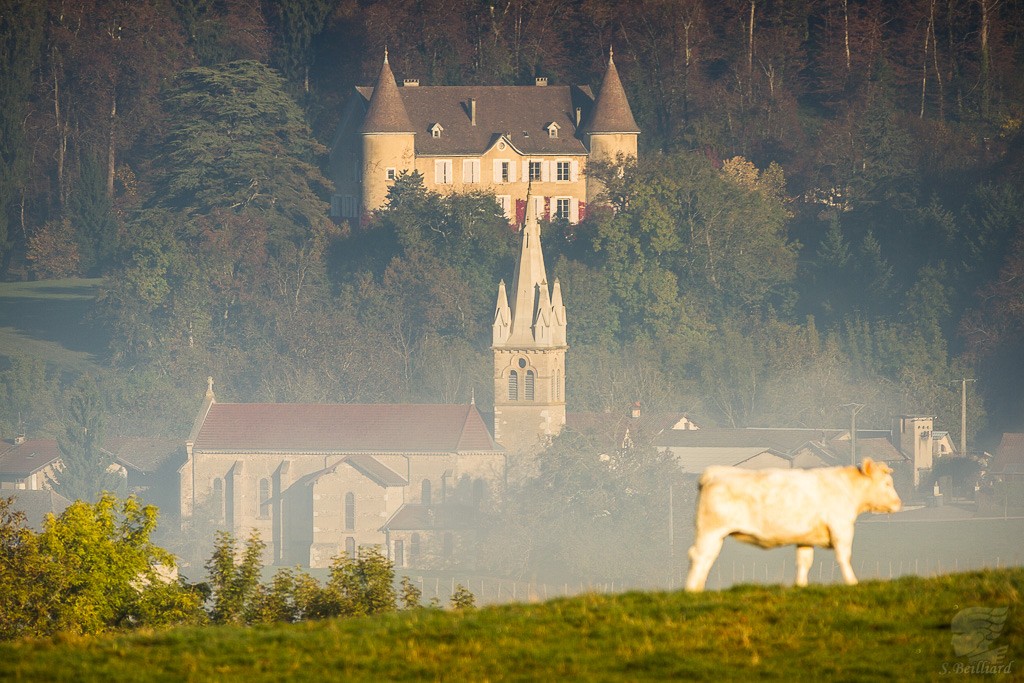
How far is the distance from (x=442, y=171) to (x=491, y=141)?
278 cm

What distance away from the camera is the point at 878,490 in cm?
1970

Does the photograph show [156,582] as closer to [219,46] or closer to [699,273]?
[699,273]

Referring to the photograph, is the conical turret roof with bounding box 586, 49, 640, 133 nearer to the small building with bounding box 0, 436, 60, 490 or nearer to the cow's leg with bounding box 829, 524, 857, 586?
the small building with bounding box 0, 436, 60, 490

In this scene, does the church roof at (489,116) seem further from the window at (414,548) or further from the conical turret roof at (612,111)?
the window at (414,548)

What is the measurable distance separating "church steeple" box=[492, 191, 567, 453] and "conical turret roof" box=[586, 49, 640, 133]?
84.3ft

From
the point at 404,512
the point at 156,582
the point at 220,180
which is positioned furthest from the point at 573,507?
the point at 156,582

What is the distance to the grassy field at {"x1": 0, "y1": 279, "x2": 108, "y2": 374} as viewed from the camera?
4584 inches

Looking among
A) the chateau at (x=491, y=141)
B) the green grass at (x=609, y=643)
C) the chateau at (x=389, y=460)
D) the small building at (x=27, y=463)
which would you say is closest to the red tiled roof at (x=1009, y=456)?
the chateau at (x=389, y=460)

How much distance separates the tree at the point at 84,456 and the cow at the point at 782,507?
8017cm

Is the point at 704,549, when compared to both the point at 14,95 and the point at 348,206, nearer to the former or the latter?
the point at 348,206

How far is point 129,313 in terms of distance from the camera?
11494 cm


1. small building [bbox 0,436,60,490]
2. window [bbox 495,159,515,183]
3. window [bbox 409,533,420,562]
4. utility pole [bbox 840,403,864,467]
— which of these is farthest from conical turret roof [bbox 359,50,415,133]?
window [bbox 409,533,420,562]

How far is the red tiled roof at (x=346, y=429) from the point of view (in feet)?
305

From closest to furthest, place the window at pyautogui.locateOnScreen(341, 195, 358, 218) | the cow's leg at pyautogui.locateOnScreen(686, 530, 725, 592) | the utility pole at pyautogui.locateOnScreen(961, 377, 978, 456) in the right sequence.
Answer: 1. the cow's leg at pyautogui.locateOnScreen(686, 530, 725, 592)
2. the utility pole at pyautogui.locateOnScreen(961, 377, 978, 456)
3. the window at pyautogui.locateOnScreen(341, 195, 358, 218)
